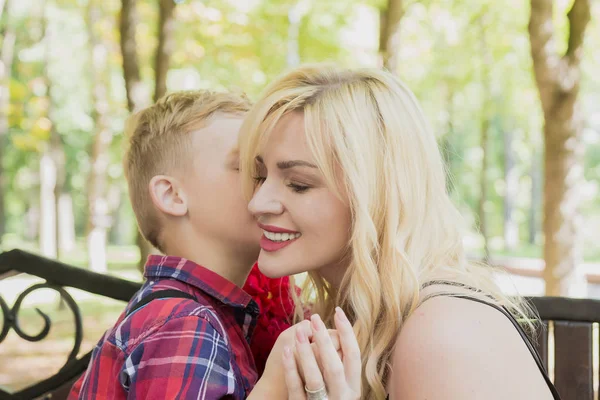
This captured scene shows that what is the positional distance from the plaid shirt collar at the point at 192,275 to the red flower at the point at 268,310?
256 millimetres

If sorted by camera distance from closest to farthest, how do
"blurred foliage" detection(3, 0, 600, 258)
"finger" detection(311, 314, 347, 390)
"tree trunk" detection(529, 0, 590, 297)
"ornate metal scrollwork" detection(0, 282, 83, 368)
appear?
1. "finger" detection(311, 314, 347, 390)
2. "ornate metal scrollwork" detection(0, 282, 83, 368)
3. "tree trunk" detection(529, 0, 590, 297)
4. "blurred foliage" detection(3, 0, 600, 258)

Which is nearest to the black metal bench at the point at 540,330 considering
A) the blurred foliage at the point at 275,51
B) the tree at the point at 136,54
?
the tree at the point at 136,54

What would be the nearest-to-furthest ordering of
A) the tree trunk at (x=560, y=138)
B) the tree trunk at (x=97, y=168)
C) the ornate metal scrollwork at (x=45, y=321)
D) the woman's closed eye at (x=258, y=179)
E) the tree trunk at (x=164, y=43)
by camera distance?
the woman's closed eye at (x=258, y=179) → the ornate metal scrollwork at (x=45, y=321) → the tree trunk at (x=560, y=138) → the tree trunk at (x=164, y=43) → the tree trunk at (x=97, y=168)

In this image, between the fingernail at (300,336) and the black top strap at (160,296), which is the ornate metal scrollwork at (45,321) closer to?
the black top strap at (160,296)

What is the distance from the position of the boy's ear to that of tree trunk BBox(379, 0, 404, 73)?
7.06 meters

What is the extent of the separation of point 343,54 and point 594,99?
17.6 m

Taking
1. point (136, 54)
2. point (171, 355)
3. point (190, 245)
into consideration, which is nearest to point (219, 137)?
point (190, 245)

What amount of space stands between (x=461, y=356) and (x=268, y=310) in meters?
1.13

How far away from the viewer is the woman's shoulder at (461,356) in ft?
5.49

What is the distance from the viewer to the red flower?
2.48 metres

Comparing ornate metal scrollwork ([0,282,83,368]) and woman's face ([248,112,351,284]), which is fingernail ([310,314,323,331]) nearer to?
woman's face ([248,112,351,284])

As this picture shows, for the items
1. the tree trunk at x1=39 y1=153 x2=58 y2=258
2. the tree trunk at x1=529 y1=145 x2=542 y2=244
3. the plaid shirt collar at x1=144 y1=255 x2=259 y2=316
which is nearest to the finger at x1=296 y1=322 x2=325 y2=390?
the plaid shirt collar at x1=144 y1=255 x2=259 y2=316

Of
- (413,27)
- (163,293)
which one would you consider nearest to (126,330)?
(163,293)

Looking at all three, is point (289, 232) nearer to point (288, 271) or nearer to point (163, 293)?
point (288, 271)
